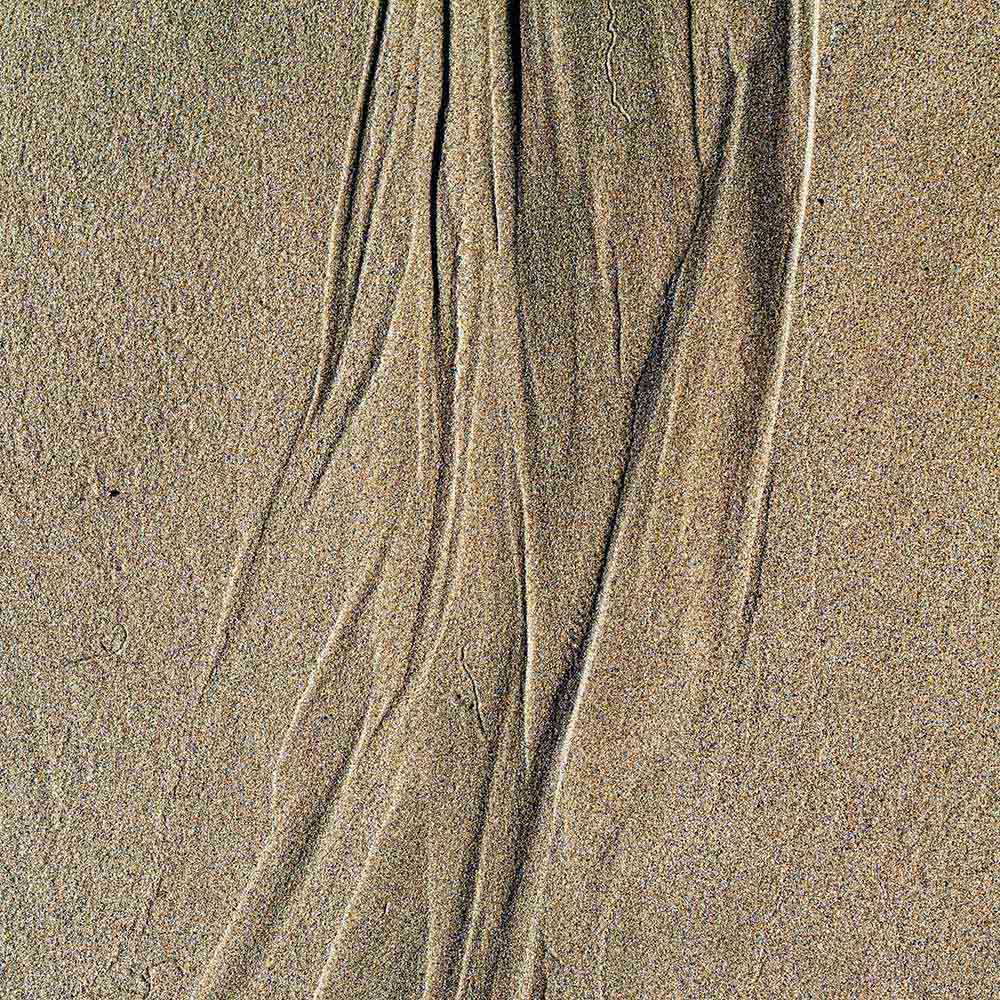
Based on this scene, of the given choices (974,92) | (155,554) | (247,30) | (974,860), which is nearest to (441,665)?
(155,554)

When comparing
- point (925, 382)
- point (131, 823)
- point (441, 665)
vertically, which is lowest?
point (131, 823)

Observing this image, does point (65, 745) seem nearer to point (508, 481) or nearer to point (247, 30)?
point (508, 481)

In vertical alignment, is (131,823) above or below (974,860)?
below

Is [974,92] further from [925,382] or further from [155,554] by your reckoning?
[155,554]

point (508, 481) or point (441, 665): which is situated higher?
point (508, 481)

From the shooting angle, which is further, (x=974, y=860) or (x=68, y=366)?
(x=68, y=366)

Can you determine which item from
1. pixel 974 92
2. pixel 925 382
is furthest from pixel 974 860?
pixel 974 92
